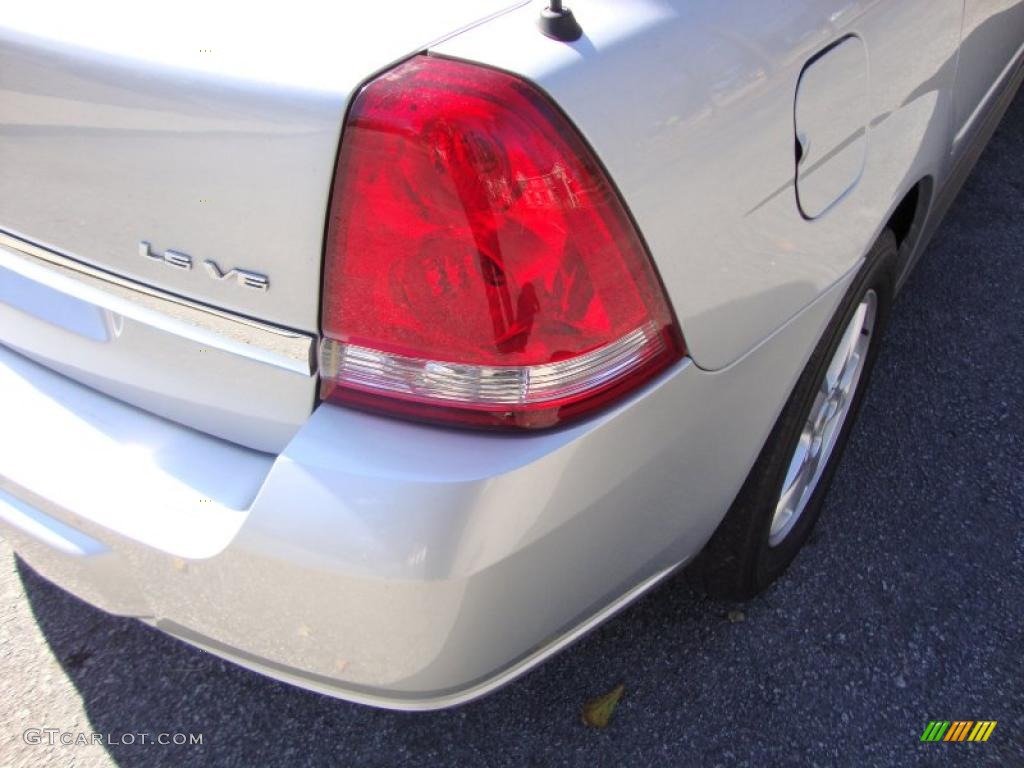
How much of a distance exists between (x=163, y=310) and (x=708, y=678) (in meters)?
1.28

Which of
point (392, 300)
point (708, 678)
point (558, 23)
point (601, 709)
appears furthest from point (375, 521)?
point (708, 678)

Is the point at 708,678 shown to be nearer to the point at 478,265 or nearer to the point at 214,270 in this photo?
the point at 478,265

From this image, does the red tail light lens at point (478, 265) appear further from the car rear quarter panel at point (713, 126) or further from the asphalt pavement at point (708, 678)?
the asphalt pavement at point (708, 678)

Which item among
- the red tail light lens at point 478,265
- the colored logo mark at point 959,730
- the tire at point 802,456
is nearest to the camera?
the red tail light lens at point 478,265

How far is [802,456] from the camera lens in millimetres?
2105

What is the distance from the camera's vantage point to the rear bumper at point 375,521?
1233 mm

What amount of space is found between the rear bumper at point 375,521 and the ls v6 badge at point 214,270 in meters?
0.18

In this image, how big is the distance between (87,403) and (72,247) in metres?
0.24

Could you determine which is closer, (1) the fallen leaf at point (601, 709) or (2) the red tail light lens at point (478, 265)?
(2) the red tail light lens at point (478, 265)

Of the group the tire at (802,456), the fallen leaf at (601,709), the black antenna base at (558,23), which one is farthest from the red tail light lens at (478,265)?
the fallen leaf at (601,709)

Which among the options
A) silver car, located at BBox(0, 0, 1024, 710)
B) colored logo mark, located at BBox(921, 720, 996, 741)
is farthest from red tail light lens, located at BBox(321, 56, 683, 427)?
colored logo mark, located at BBox(921, 720, 996, 741)

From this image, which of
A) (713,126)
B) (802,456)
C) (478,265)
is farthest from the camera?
(802,456)

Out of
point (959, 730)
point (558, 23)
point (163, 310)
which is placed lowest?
point (959, 730)

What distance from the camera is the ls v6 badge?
4.09ft
